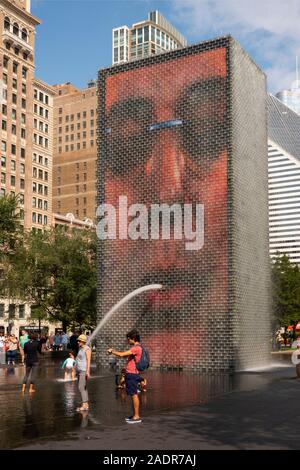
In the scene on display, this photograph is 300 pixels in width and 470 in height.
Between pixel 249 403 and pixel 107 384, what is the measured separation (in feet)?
23.2

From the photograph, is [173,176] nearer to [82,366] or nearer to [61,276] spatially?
[82,366]

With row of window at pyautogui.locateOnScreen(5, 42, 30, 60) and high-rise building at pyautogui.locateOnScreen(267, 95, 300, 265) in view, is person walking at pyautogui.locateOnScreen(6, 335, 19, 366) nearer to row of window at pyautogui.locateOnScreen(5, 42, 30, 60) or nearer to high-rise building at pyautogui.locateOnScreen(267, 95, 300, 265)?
row of window at pyautogui.locateOnScreen(5, 42, 30, 60)

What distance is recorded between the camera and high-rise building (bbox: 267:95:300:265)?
14150cm

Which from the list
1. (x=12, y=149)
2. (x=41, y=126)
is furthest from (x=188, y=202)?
(x=41, y=126)

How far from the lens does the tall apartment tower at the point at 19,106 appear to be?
3954 inches

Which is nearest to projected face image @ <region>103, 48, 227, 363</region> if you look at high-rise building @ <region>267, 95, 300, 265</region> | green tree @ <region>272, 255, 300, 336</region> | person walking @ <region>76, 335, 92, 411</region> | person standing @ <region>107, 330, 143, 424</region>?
person walking @ <region>76, 335, 92, 411</region>

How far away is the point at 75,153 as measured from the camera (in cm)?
15338

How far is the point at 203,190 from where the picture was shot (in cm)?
2702

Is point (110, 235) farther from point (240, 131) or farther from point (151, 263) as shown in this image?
point (240, 131)

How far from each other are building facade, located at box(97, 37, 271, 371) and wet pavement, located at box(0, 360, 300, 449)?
2299 millimetres

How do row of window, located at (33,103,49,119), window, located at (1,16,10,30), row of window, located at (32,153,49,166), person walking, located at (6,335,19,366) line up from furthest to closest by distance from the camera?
row of window, located at (33,103,49,119) < row of window, located at (32,153,49,166) < window, located at (1,16,10,30) < person walking, located at (6,335,19,366)

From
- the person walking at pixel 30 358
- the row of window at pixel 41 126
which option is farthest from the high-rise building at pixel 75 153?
the person walking at pixel 30 358

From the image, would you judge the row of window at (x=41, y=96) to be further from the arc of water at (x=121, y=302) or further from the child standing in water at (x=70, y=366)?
the child standing in water at (x=70, y=366)
